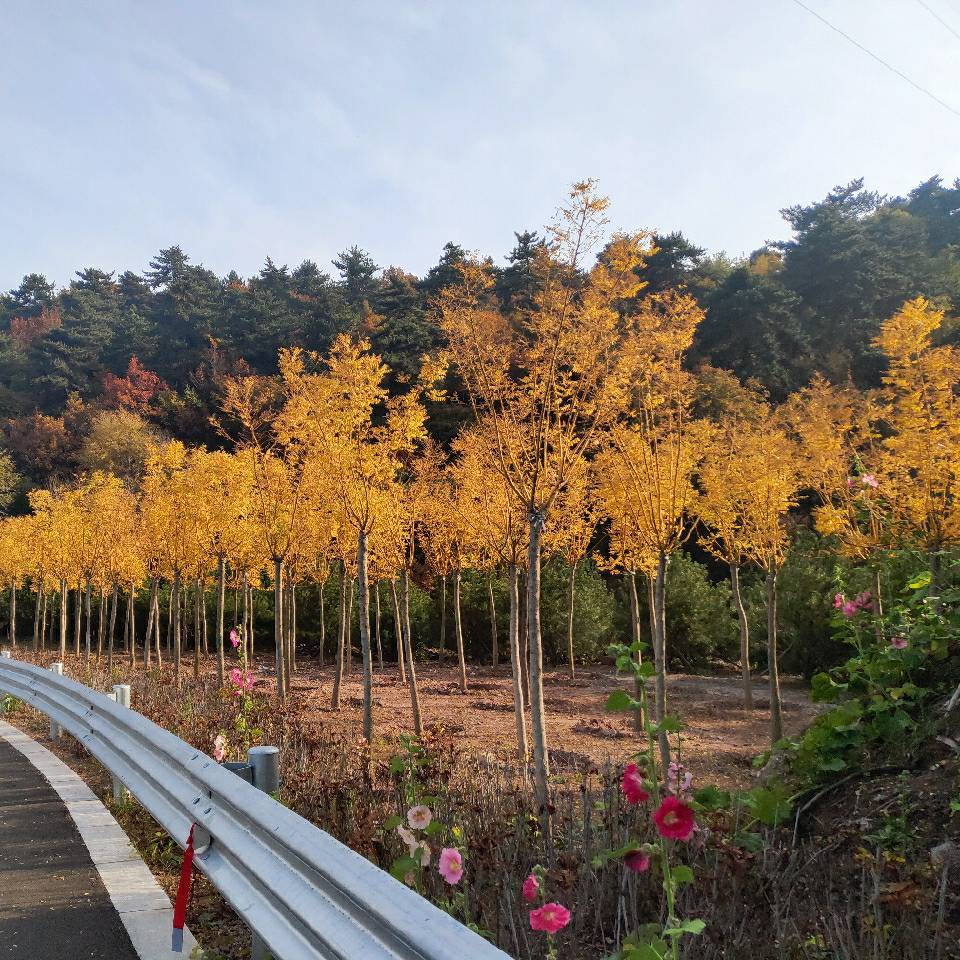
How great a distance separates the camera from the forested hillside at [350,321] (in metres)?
33.3

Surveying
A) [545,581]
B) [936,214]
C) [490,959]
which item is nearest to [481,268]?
[490,959]

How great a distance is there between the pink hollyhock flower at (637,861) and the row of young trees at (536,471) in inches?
131

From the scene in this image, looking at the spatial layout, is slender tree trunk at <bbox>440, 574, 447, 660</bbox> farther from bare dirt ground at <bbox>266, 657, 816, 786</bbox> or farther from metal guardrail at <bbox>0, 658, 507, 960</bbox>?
metal guardrail at <bbox>0, 658, 507, 960</bbox>

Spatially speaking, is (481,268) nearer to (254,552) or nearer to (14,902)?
(14,902)

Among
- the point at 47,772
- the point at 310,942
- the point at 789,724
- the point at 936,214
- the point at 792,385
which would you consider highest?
the point at 936,214

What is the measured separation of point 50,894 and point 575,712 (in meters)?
12.2

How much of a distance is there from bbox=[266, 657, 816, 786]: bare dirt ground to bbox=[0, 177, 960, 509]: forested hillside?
905 centimetres

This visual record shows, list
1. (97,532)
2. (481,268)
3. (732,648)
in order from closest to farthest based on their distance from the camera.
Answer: (481,268) → (97,532) → (732,648)

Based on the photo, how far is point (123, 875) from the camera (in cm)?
372

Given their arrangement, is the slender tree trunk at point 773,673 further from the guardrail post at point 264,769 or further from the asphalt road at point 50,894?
the guardrail post at point 264,769

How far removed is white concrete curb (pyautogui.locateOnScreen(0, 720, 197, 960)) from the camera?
2992 millimetres

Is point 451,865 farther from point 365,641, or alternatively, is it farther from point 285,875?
point 365,641

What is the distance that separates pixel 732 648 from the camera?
22875 millimetres

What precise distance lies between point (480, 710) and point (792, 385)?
2356cm
